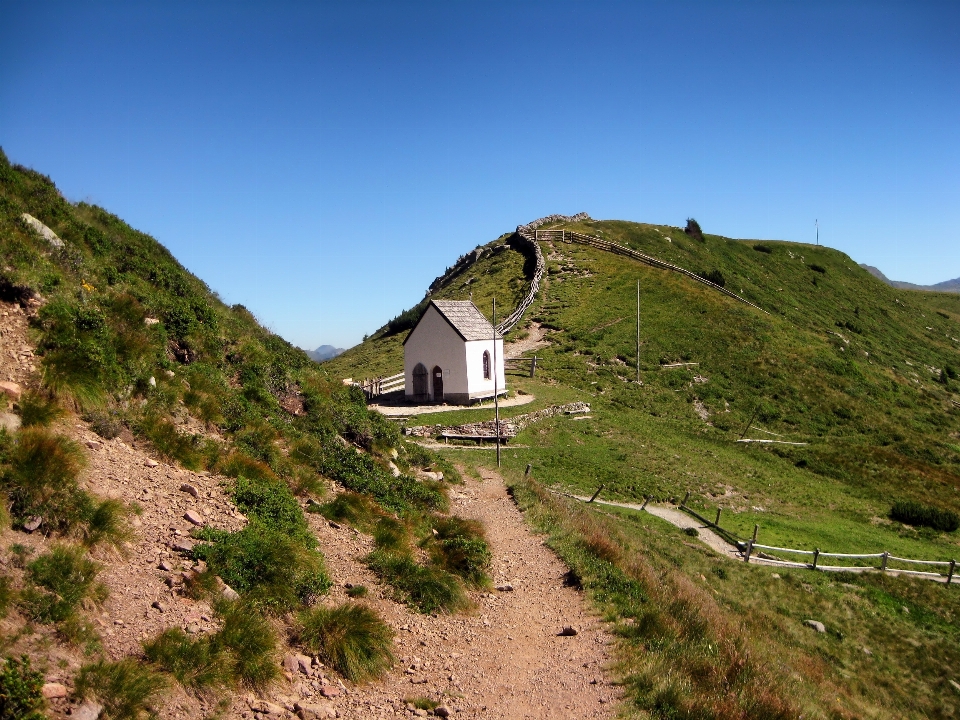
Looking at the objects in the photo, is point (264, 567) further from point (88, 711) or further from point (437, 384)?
point (437, 384)

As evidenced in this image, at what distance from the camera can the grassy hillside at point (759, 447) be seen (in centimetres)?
1631

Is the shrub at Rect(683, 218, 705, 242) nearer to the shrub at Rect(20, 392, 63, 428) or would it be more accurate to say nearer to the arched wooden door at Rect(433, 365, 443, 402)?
the arched wooden door at Rect(433, 365, 443, 402)

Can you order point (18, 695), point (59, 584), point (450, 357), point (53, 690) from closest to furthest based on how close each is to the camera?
point (18, 695) → point (53, 690) → point (59, 584) → point (450, 357)

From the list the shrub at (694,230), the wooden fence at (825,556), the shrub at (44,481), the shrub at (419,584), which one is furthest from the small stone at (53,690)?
the shrub at (694,230)

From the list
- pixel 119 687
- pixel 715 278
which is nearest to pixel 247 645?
pixel 119 687

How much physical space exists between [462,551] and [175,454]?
512 centimetres

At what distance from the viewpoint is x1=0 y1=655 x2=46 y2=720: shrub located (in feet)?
16.6

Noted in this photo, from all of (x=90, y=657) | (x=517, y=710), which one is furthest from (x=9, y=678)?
(x=517, y=710)

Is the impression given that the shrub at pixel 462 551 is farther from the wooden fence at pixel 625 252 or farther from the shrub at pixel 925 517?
the wooden fence at pixel 625 252

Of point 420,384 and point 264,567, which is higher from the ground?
point 420,384

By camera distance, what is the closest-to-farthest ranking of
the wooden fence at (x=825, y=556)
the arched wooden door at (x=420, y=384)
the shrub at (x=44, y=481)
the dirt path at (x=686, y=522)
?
the shrub at (x=44, y=481) < the wooden fence at (x=825, y=556) < the dirt path at (x=686, y=522) < the arched wooden door at (x=420, y=384)

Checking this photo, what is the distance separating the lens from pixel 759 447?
4106cm

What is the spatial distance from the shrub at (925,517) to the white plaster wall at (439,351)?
74.1 ft

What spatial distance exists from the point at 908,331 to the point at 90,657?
9687 cm
